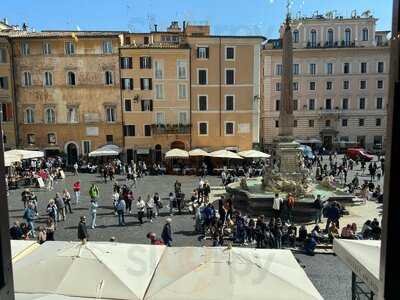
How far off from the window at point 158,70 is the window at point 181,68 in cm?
133

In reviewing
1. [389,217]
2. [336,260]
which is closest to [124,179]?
[336,260]

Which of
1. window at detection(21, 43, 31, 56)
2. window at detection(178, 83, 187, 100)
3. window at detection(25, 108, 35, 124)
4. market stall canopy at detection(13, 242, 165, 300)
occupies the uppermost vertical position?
window at detection(21, 43, 31, 56)

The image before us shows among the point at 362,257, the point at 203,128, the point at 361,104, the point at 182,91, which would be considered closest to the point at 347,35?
the point at 361,104

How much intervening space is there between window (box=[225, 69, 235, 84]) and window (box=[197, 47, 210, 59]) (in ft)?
6.92

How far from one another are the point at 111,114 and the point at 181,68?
7.01 metres

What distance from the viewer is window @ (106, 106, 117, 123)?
33.4 m

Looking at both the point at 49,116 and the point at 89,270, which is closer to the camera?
the point at 89,270

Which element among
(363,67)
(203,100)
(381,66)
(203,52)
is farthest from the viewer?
(363,67)

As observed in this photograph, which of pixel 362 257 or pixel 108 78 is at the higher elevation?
pixel 108 78

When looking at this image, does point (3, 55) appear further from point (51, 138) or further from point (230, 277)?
point (230, 277)

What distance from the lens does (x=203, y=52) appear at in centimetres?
3325

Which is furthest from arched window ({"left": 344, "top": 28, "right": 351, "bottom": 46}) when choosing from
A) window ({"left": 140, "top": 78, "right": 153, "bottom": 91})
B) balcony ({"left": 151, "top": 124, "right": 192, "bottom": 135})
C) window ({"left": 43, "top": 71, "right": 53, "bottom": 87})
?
window ({"left": 43, "top": 71, "right": 53, "bottom": 87})

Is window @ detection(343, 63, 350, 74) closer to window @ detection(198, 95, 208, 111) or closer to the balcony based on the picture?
window @ detection(198, 95, 208, 111)

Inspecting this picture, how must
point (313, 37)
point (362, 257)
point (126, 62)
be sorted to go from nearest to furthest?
1. point (362, 257)
2. point (126, 62)
3. point (313, 37)
